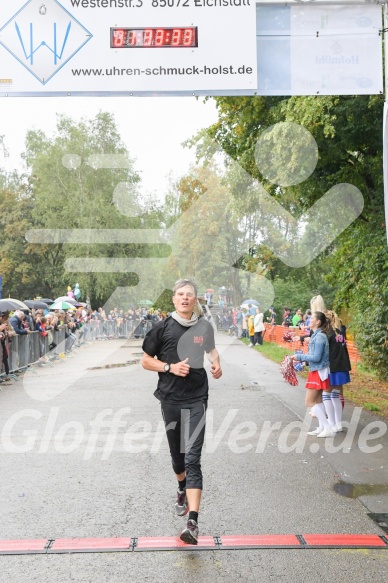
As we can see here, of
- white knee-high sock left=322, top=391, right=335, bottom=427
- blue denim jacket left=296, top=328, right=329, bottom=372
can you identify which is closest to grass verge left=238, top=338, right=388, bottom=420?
white knee-high sock left=322, top=391, right=335, bottom=427

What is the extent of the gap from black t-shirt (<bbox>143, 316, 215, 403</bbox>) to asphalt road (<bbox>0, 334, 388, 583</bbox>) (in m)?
0.97

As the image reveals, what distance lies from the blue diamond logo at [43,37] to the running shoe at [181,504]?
4.47 meters

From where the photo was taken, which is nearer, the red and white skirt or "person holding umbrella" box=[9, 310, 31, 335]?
the red and white skirt

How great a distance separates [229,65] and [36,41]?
6.59 ft

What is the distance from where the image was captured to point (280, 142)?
13781mm

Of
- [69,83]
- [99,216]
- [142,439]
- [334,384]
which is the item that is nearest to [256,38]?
[69,83]

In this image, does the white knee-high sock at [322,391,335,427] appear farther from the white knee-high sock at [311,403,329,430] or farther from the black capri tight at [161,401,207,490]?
the black capri tight at [161,401,207,490]

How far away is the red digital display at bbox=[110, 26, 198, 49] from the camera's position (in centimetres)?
774

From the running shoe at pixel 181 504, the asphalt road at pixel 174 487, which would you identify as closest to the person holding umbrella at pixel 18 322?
the asphalt road at pixel 174 487

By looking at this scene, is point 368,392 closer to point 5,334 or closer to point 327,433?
point 327,433

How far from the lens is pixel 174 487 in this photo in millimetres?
6781

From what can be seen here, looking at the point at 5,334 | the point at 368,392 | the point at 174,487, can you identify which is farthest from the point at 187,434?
the point at 5,334

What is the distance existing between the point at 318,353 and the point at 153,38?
417 cm

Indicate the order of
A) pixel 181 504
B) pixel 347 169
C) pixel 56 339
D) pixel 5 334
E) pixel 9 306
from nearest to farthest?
pixel 181 504 < pixel 5 334 < pixel 347 169 < pixel 9 306 < pixel 56 339
